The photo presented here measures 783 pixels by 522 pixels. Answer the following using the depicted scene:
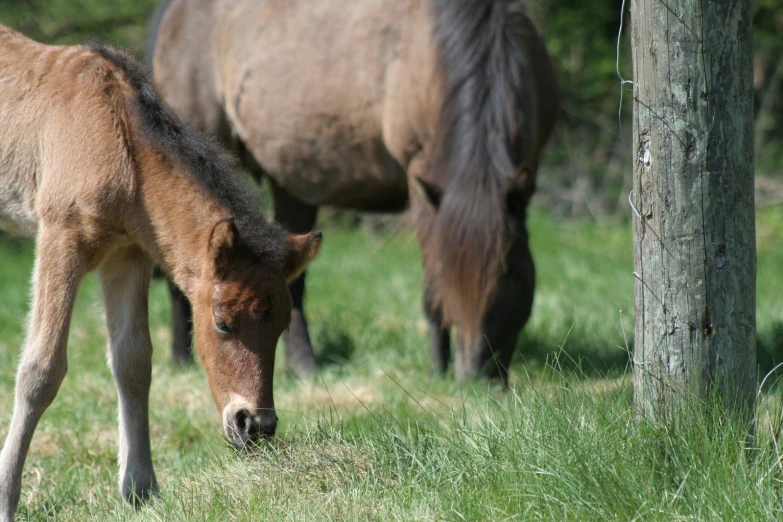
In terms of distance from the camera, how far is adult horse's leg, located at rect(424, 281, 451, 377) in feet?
18.9

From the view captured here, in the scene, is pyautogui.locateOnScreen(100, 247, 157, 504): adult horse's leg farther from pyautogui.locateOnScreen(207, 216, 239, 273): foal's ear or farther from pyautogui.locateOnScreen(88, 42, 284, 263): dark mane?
pyautogui.locateOnScreen(207, 216, 239, 273): foal's ear

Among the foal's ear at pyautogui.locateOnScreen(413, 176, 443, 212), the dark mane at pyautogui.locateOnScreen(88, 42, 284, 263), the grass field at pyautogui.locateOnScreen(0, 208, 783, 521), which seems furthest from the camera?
the foal's ear at pyautogui.locateOnScreen(413, 176, 443, 212)

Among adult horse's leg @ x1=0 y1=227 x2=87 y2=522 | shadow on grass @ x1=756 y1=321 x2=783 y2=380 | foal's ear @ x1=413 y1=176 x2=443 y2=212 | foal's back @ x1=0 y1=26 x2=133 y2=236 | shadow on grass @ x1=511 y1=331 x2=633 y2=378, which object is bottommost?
shadow on grass @ x1=511 y1=331 x2=633 y2=378

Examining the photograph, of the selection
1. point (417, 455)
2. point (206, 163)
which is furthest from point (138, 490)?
point (206, 163)

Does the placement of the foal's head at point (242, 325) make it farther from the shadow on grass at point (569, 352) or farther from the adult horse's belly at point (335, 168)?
the adult horse's belly at point (335, 168)

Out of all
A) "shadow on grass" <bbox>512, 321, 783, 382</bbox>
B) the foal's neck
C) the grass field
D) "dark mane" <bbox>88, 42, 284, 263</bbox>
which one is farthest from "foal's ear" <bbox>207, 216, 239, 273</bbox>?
"shadow on grass" <bbox>512, 321, 783, 382</bbox>

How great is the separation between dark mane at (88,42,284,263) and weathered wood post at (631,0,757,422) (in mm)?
1458

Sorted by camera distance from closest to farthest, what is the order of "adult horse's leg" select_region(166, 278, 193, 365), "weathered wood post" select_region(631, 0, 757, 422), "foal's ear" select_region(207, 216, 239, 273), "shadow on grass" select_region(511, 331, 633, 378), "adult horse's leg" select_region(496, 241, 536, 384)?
1. "weathered wood post" select_region(631, 0, 757, 422)
2. "foal's ear" select_region(207, 216, 239, 273)
3. "adult horse's leg" select_region(496, 241, 536, 384)
4. "shadow on grass" select_region(511, 331, 633, 378)
5. "adult horse's leg" select_region(166, 278, 193, 365)

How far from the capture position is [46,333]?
142 inches

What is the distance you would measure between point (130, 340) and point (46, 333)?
519 millimetres

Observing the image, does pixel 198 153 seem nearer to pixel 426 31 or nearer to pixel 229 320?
pixel 229 320

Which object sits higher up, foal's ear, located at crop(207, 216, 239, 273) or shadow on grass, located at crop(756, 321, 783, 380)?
foal's ear, located at crop(207, 216, 239, 273)

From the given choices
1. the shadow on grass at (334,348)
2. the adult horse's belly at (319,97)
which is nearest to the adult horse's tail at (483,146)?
the adult horse's belly at (319,97)

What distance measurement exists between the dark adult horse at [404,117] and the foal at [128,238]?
5.21ft
